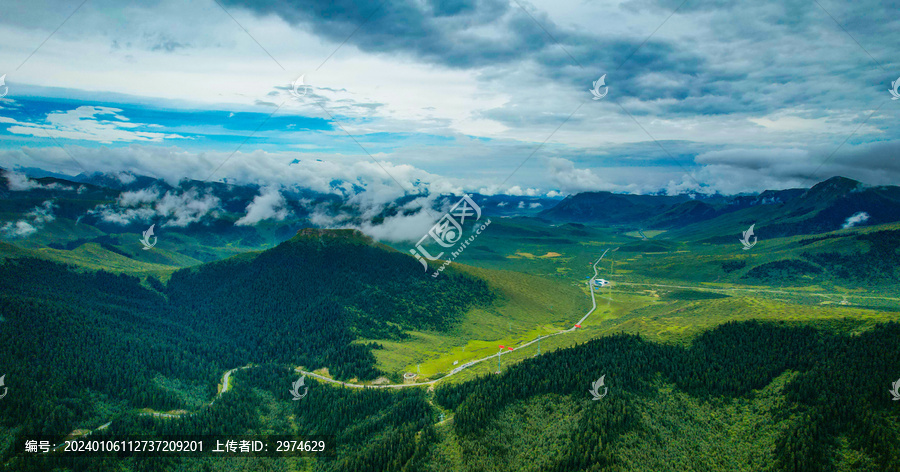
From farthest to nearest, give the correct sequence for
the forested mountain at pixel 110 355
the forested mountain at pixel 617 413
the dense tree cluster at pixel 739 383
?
the forested mountain at pixel 110 355 < the forested mountain at pixel 617 413 < the dense tree cluster at pixel 739 383

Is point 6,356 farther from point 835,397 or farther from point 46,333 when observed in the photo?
point 835,397

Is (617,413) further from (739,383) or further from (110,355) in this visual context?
(110,355)

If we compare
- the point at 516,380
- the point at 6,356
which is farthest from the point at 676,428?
the point at 6,356

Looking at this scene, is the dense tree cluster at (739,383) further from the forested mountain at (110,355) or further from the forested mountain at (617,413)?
the forested mountain at (110,355)

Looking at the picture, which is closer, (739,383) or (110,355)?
(739,383)

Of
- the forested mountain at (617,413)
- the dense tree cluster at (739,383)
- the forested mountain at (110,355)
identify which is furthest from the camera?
the forested mountain at (110,355)

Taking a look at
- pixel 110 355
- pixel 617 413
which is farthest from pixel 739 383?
pixel 110 355

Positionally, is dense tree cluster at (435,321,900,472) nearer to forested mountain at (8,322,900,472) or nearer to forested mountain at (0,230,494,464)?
forested mountain at (8,322,900,472)

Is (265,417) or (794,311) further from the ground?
(794,311)

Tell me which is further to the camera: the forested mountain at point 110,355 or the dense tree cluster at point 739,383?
the forested mountain at point 110,355

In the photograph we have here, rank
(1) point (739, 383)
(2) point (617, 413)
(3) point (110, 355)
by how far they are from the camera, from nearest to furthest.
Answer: (2) point (617, 413) → (1) point (739, 383) → (3) point (110, 355)

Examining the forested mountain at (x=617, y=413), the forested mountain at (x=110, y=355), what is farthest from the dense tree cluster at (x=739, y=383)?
the forested mountain at (x=110, y=355)
